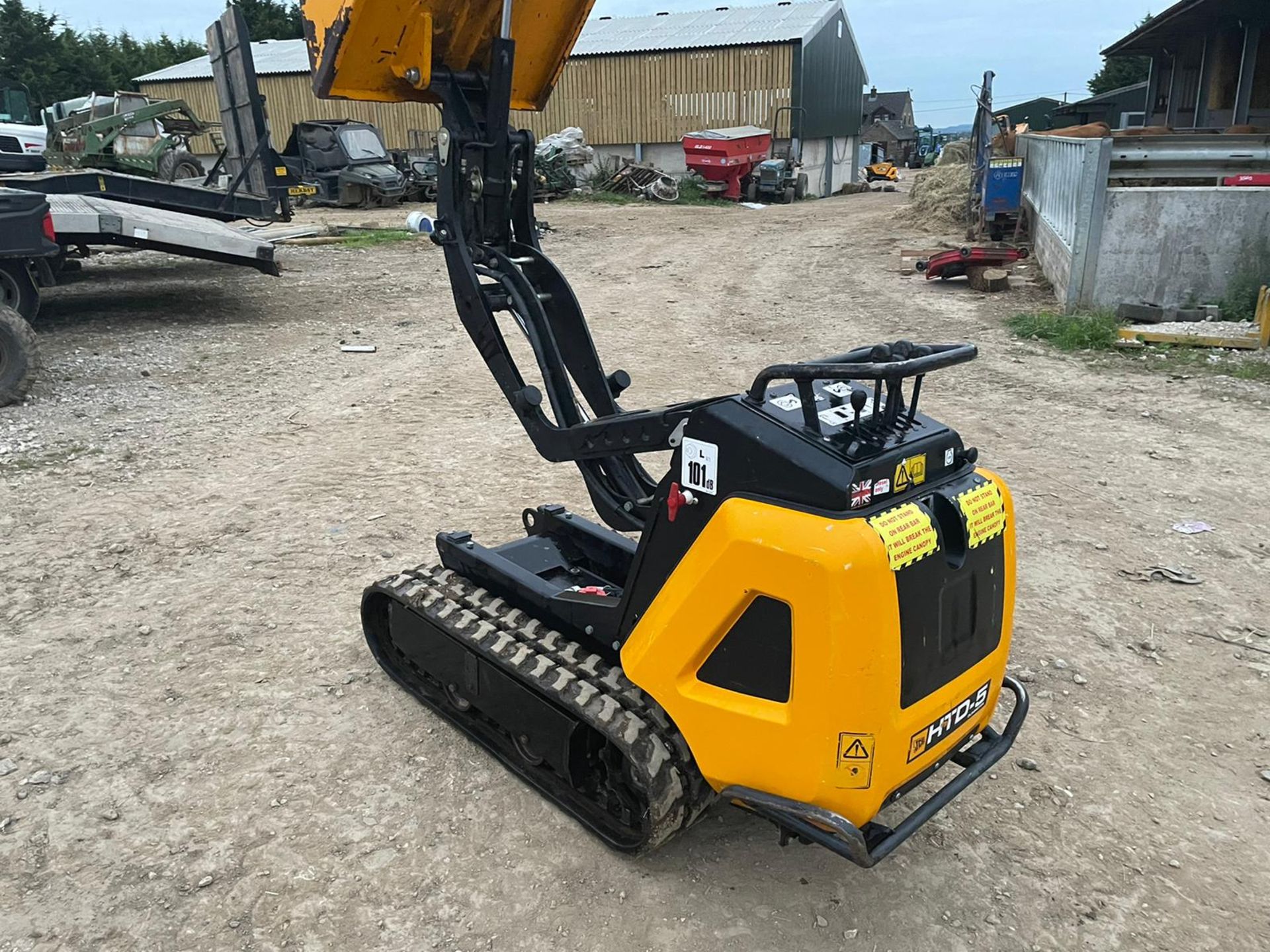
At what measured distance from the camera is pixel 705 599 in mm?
2480

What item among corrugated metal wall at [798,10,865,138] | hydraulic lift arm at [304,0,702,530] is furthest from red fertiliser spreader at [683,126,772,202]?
hydraulic lift arm at [304,0,702,530]

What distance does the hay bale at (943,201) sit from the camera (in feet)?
59.4

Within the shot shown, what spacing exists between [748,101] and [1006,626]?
29547 millimetres

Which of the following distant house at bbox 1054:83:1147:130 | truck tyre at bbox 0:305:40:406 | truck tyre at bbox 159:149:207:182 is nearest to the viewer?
truck tyre at bbox 0:305:40:406

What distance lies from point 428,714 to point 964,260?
10716mm

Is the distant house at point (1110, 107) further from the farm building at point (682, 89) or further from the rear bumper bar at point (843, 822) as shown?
the rear bumper bar at point (843, 822)

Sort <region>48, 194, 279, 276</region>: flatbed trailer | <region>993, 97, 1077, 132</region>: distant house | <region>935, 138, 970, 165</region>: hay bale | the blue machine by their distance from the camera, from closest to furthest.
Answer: <region>48, 194, 279, 276</region>: flatbed trailer, the blue machine, <region>935, 138, 970, 165</region>: hay bale, <region>993, 97, 1077, 132</region>: distant house

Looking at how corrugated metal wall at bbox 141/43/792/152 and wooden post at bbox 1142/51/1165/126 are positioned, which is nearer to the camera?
wooden post at bbox 1142/51/1165/126

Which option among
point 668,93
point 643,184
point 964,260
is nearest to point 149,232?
point 964,260

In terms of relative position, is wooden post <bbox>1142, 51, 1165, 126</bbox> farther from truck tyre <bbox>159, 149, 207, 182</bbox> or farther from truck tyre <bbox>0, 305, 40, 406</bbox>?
truck tyre <bbox>0, 305, 40, 406</bbox>

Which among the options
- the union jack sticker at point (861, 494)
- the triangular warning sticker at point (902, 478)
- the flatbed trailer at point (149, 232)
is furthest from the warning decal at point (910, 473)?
the flatbed trailer at point (149, 232)

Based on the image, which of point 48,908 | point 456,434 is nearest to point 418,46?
point 48,908

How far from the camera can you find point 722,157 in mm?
26141

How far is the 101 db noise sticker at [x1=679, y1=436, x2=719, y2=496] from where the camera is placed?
2.49 meters
